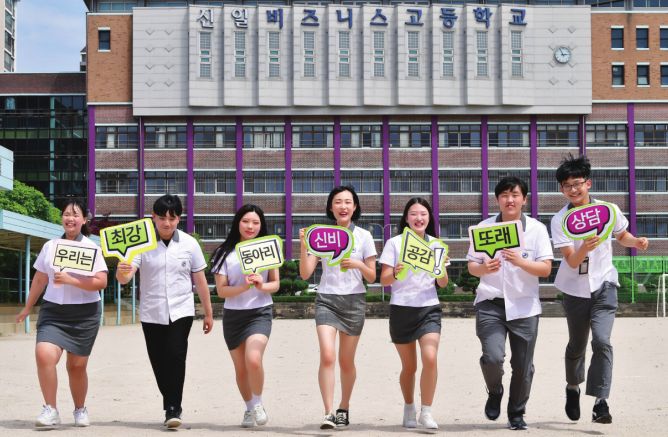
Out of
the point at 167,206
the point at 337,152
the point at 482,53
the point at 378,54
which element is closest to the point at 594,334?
the point at 167,206

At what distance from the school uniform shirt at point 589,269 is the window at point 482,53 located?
5820cm

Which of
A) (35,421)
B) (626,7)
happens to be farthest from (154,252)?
(626,7)

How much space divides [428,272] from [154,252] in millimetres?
2167

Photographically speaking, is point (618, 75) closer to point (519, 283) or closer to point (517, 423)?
point (519, 283)

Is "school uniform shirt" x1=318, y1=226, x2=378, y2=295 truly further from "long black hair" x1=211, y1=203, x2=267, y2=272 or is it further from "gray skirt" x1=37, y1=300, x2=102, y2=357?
"gray skirt" x1=37, y1=300, x2=102, y2=357

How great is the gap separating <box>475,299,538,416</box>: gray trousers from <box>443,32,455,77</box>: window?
58.0m

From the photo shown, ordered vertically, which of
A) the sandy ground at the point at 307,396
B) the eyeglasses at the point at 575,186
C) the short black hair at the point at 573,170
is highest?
the short black hair at the point at 573,170

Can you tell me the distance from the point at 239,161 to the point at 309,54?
27.1 ft

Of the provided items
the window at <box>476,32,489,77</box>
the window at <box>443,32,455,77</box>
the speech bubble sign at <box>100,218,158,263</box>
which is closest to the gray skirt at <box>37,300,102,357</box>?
the speech bubble sign at <box>100,218,158,263</box>

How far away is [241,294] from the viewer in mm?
7926

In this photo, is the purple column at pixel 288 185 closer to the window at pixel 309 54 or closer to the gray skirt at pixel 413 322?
the window at pixel 309 54

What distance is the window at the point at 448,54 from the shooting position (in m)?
64.3

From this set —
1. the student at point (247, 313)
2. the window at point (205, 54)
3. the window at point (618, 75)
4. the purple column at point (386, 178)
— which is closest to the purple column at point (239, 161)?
the window at point (205, 54)

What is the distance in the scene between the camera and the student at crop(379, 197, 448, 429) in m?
7.54
